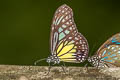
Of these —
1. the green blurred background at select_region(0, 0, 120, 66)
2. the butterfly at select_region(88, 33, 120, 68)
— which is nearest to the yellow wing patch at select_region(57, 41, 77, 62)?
the butterfly at select_region(88, 33, 120, 68)

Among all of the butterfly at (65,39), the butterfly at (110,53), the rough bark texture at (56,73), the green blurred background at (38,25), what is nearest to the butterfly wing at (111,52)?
the butterfly at (110,53)

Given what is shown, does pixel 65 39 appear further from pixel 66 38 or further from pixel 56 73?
pixel 56 73

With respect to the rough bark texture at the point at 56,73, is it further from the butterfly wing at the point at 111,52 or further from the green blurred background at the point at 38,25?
the green blurred background at the point at 38,25

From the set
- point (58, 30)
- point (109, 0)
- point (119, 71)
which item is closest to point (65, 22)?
point (58, 30)

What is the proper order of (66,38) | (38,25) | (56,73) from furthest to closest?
(38,25)
(66,38)
(56,73)

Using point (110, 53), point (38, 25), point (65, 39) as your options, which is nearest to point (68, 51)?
point (65, 39)

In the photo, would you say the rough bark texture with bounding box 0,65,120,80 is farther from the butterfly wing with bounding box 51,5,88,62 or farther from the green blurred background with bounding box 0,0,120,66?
the green blurred background with bounding box 0,0,120,66
